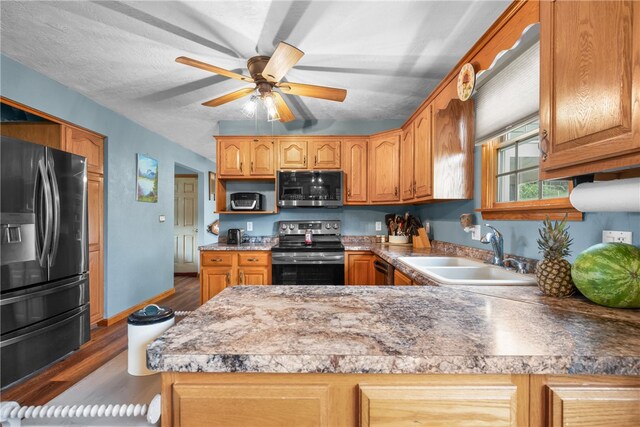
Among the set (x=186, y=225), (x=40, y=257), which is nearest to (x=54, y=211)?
(x=40, y=257)

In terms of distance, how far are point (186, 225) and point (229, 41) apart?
4866 millimetres

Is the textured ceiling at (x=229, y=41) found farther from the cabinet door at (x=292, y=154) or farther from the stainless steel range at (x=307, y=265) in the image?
the stainless steel range at (x=307, y=265)

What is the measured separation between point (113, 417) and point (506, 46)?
185cm

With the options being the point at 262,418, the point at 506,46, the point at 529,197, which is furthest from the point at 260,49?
the point at 262,418

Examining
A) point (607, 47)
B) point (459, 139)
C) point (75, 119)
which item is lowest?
point (607, 47)

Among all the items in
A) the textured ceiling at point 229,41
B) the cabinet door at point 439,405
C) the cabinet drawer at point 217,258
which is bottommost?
the cabinet drawer at point 217,258

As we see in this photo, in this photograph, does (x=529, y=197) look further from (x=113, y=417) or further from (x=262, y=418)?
(x=113, y=417)

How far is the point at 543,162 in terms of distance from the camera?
1072 mm

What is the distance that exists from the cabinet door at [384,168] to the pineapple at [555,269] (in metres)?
2.18

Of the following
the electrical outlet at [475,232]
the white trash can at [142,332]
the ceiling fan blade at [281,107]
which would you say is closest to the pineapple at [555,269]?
the electrical outlet at [475,232]

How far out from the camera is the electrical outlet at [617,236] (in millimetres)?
1138

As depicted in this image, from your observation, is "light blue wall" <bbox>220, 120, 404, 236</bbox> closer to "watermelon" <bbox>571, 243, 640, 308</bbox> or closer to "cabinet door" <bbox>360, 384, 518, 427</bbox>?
"watermelon" <bbox>571, 243, 640, 308</bbox>

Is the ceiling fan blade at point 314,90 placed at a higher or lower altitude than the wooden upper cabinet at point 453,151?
higher

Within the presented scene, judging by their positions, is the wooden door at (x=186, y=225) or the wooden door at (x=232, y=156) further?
the wooden door at (x=186, y=225)
